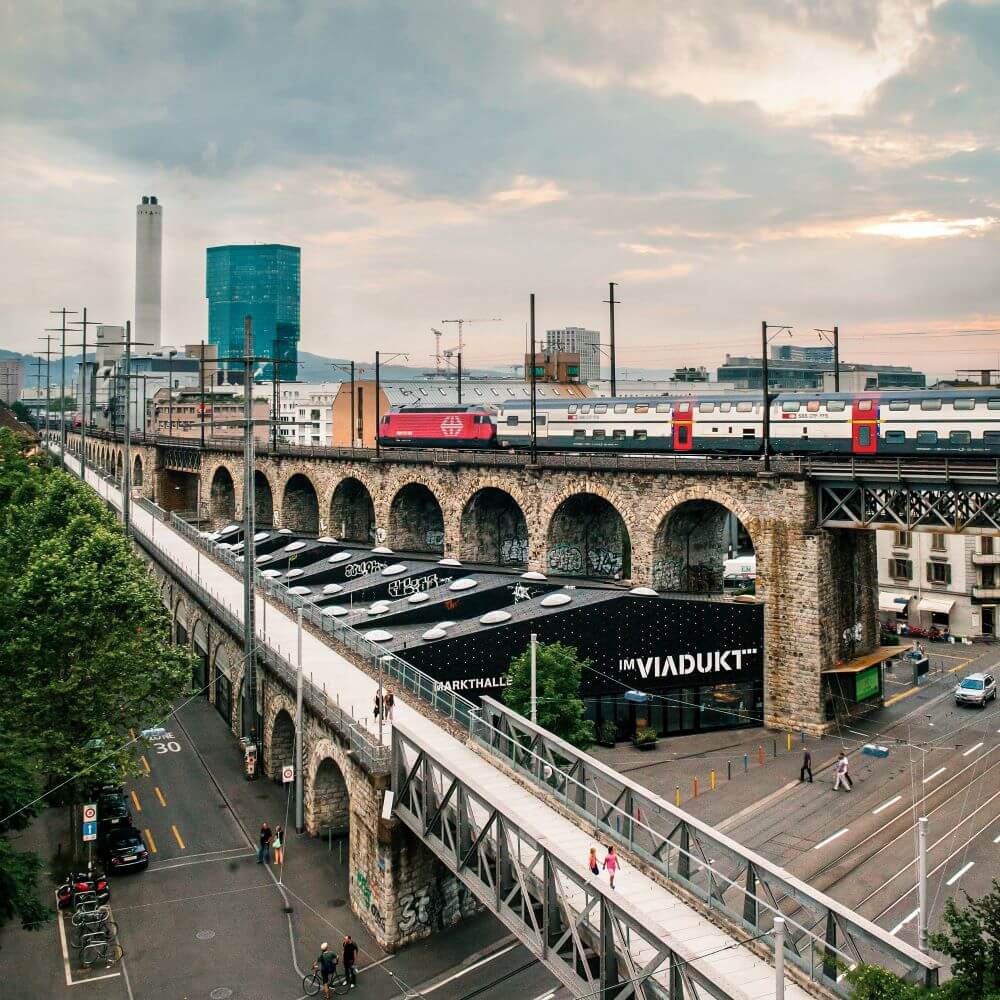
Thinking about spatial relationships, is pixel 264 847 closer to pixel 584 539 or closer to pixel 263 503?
pixel 584 539

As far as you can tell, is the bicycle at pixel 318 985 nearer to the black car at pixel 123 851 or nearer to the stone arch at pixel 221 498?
the black car at pixel 123 851

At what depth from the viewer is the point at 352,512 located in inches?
3300

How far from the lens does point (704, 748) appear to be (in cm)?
4709

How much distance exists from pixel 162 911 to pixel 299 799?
647 centimetres

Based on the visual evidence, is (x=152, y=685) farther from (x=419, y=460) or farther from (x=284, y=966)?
(x=419, y=460)

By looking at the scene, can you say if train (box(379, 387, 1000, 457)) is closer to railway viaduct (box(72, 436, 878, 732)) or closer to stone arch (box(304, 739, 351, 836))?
railway viaduct (box(72, 436, 878, 732))

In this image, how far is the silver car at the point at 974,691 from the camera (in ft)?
175

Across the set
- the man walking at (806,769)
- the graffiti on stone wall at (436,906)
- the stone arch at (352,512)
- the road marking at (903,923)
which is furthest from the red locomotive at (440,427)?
the road marking at (903,923)

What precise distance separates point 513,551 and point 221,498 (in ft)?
156

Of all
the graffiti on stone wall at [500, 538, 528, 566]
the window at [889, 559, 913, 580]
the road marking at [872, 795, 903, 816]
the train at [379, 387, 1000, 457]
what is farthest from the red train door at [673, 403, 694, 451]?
the road marking at [872, 795, 903, 816]

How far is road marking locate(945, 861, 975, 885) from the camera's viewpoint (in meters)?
32.3

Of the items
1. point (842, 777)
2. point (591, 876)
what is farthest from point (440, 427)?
point (591, 876)

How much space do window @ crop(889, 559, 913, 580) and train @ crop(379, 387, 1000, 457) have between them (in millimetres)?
21438

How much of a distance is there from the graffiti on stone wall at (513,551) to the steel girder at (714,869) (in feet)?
114
